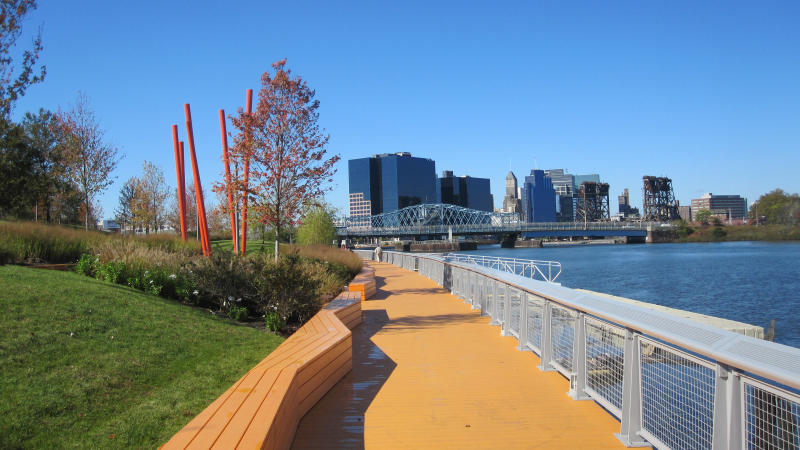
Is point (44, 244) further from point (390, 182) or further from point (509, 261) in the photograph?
point (390, 182)

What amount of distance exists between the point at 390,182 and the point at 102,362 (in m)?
186

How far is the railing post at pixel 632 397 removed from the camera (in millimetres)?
4129

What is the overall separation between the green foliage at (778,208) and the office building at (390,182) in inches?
4037

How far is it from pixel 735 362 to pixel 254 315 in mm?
8331

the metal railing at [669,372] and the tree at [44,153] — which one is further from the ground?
the tree at [44,153]

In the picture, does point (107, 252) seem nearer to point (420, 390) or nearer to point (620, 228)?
point (420, 390)

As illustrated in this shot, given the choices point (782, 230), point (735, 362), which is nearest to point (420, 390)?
point (735, 362)

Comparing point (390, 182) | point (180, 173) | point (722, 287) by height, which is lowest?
point (722, 287)

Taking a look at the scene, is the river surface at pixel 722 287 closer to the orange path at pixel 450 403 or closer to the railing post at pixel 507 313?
the railing post at pixel 507 313

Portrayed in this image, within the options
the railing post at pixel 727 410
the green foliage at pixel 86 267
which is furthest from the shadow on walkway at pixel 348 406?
the green foliage at pixel 86 267

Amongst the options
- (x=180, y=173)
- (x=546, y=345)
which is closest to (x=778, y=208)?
(x=180, y=173)

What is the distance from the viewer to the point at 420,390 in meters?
5.80

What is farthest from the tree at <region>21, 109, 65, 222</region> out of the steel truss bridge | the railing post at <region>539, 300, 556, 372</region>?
the steel truss bridge

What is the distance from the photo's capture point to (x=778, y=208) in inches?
4188
